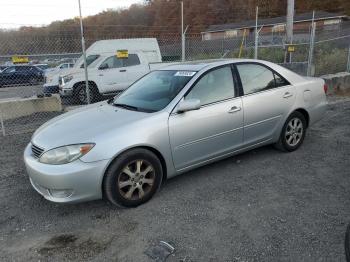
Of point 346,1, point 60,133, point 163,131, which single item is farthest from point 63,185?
point 346,1

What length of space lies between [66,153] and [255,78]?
272cm

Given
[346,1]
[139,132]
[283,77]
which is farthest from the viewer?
[346,1]

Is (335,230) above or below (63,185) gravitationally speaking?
below

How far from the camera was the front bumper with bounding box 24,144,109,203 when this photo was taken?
3127 millimetres

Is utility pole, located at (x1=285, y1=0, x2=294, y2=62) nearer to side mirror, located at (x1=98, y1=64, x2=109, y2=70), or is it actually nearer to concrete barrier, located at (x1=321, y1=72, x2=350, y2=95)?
concrete barrier, located at (x1=321, y1=72, x2=350, y2=95)

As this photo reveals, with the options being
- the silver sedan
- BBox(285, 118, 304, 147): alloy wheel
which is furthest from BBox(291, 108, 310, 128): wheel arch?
BBox(285, 118, 304, 147): alloy wheel

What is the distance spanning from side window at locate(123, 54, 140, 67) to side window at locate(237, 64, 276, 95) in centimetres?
688

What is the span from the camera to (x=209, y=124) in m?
3.88

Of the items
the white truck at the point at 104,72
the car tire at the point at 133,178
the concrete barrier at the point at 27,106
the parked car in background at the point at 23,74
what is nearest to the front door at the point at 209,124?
the car tire at the point at 133,178

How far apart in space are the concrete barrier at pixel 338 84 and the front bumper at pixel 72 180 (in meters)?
8.25

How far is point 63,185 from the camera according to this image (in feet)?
10.3

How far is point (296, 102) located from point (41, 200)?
375 cm

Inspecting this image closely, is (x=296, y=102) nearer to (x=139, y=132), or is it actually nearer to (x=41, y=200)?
(x=139, y=132)

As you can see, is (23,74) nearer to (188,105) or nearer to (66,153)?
(66,153)
